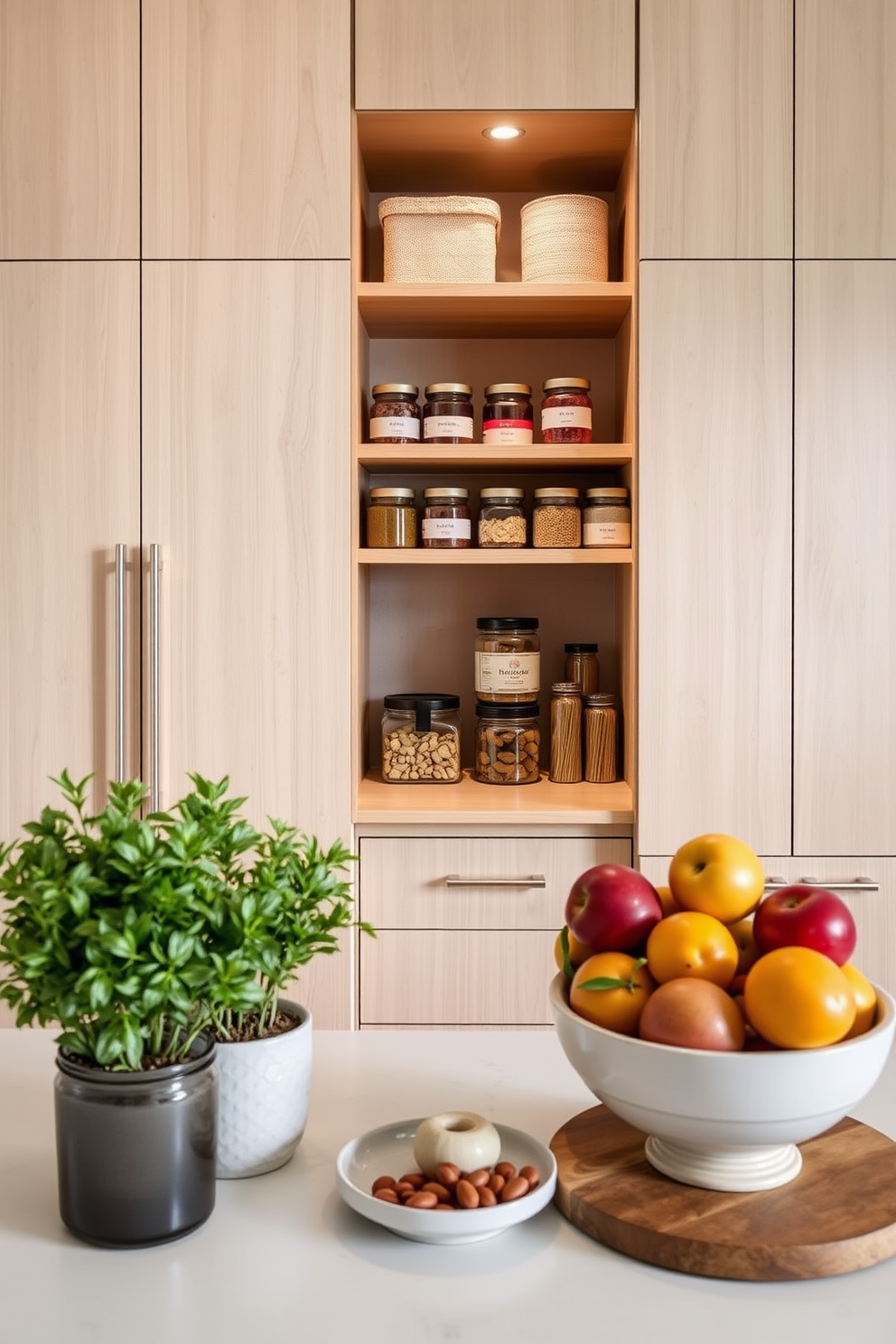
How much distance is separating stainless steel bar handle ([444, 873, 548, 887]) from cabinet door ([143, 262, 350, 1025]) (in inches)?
9.5

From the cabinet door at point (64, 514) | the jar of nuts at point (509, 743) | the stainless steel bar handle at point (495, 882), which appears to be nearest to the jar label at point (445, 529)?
the jar of nuts at point (509, 743)

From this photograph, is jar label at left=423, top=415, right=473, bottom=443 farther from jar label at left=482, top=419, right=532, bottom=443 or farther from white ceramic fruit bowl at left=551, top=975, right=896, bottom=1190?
white ceramic fruit bowl at left=551, top=975, right=896, bottom=1190

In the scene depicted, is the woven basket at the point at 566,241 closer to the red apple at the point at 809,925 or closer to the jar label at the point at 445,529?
the jar label at the point at 445,529

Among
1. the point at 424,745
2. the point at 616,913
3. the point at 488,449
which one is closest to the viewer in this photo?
the point at 616,913

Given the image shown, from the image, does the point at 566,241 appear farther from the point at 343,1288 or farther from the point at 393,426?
the point at 343,1288

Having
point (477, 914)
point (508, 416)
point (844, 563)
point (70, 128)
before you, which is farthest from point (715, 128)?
point (477, 914)

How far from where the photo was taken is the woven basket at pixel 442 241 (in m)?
2.50

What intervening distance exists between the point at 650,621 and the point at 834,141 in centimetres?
102

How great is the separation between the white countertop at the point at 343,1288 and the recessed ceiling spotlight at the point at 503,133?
2.12 meters

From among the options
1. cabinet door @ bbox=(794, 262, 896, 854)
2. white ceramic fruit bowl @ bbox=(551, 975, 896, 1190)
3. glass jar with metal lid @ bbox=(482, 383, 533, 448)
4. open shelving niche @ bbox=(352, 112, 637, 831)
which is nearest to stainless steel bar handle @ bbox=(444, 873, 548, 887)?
open shelving niche @ bbox=(352, 112, 637, 831)

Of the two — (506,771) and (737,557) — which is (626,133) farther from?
(506,771)

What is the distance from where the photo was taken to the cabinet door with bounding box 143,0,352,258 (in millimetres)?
2398

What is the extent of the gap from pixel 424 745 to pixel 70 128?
4.76ft

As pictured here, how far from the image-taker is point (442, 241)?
2.51 metres
